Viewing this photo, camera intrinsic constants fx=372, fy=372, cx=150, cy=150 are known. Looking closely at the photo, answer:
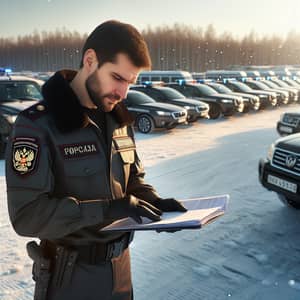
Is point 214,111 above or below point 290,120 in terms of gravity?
below

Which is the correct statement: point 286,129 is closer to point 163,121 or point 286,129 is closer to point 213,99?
point 163,121

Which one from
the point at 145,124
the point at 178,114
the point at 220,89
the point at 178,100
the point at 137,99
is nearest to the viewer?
the point at 145,124

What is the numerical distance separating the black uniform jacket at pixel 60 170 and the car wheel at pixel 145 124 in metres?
9.42

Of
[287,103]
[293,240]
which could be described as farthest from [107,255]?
[287,103]

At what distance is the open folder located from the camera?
1.44m

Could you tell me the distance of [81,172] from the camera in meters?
1.40

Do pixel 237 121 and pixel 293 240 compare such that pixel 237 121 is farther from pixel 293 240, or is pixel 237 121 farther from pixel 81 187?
pixel 81 187

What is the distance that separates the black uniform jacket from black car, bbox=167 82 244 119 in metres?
13.4

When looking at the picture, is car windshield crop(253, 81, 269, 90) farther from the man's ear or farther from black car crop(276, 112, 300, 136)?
the man's ear

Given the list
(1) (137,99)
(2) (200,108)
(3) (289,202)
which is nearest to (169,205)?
(3) (289,202)

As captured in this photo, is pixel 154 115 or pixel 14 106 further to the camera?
pixel 154 115

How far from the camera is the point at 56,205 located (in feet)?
4.25

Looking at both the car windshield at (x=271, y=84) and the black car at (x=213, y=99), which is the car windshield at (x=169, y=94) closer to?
the black car at (x=213, y=99)

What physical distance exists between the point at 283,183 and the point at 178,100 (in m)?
8.92
